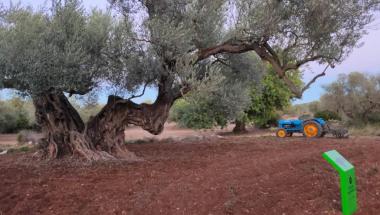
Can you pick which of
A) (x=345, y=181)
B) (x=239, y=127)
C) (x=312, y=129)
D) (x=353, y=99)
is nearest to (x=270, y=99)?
(x=239, y=127)

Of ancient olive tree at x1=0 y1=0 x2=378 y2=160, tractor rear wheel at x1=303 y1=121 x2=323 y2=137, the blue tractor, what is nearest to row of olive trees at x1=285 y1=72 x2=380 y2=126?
the blue tractor

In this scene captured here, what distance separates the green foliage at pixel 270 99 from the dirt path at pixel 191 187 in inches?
735

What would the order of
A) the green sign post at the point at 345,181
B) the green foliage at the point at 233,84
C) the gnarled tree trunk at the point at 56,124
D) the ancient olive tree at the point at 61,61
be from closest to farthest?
the green sign post at the point at 345,181 → the ancient olive tree at the point at 61,61 → the gnarled tree trunk at the point at 56,124 → the green foliage at the point at 233,84

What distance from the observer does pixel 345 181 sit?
19.8 feet

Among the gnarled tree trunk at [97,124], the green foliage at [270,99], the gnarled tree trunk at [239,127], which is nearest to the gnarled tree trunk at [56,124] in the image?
the gnarled tree trunk at [97,124]

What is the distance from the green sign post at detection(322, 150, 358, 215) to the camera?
5.96 metres

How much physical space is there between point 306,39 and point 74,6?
5312 millimetres

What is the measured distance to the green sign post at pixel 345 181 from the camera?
5957 mm

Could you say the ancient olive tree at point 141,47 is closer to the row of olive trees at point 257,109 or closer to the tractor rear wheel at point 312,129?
the tractor rear wheel at point 312,129

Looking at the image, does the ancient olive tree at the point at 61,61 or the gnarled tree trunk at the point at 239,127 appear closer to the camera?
the ancient olive tree at the point at 61,61

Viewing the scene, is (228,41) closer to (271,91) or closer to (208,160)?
(208,160)

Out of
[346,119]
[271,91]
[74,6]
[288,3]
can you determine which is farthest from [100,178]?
[346,119]

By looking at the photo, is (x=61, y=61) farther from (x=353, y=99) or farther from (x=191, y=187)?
(x=353, y=99)

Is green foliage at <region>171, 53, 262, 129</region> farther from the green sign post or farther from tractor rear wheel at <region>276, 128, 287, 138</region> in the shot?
tractor rear wheel at <region>276, 128, 287, 138</region>
